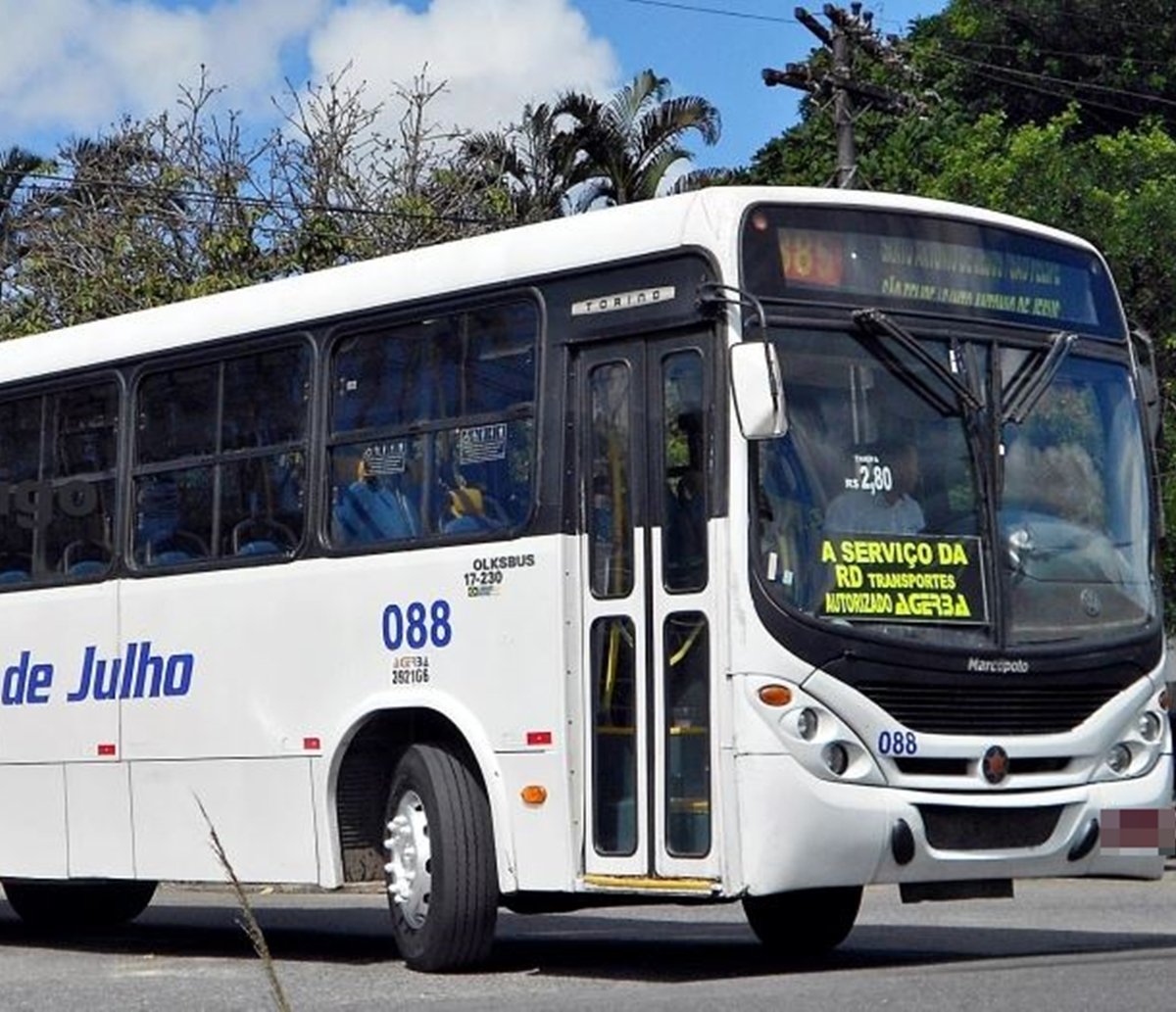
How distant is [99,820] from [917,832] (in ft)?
16.5

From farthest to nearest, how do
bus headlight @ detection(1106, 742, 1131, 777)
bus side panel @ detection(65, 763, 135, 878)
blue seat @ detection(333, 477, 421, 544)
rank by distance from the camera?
bus side panel @ detection(65, 763, 135, 878), blue seat @ detection(333, 477, 421, 544), bus headlight @ detection(1106, 742, 1131, 777)

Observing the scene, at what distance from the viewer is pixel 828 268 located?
11.8m

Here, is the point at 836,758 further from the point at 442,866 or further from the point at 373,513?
the point at 373,513

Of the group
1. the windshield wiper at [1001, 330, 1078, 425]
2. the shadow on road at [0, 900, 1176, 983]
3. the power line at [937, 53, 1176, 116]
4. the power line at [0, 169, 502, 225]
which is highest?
the power line at [937, 53, 1176, 116]

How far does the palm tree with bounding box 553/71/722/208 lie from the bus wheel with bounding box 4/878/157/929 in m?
25.6

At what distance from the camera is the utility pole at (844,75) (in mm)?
30328

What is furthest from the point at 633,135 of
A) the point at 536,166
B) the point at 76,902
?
the point at 76,902

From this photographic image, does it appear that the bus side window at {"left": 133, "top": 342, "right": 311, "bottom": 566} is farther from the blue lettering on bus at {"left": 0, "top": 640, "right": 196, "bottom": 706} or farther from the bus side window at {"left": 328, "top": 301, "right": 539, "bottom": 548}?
the blue lettering on bus at {"left": 0, "top": 640, "right": 196, "bottom": 706}

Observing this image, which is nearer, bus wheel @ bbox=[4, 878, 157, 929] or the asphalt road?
the asphalt road

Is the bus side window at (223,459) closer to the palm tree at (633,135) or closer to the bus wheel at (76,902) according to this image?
the bus wheel at (76,902)

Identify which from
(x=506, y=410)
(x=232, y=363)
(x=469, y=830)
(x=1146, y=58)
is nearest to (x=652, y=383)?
(x=506, y=410)

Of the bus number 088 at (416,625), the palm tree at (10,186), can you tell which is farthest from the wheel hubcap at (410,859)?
the palm tree at (10,186)

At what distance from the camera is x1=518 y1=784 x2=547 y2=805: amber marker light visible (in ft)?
38.9

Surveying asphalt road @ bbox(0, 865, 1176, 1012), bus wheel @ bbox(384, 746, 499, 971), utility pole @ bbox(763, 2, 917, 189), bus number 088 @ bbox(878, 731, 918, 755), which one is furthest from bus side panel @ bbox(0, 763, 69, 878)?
utility pole @ bbox(763, 2, 917, 189)
